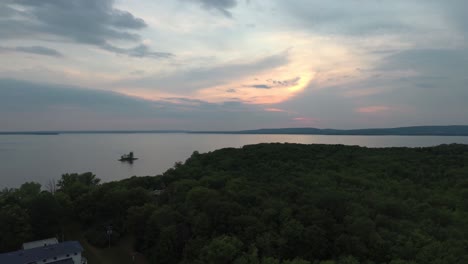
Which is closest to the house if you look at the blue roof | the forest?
the blue roof

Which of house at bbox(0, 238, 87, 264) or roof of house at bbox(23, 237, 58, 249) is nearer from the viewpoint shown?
house at bbox(0, 238, 87, 264)

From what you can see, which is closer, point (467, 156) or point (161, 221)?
point (161, 221)

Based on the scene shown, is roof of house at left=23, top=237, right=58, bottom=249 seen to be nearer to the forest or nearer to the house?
the house

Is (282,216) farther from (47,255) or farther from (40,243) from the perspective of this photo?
(40,243)

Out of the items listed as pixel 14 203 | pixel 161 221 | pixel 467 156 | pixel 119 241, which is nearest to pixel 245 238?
pixel 161 221

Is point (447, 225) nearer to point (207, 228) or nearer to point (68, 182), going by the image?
point (207, 228)

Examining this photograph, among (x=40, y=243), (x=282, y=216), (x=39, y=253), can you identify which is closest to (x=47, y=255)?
(x=39, y=253)
